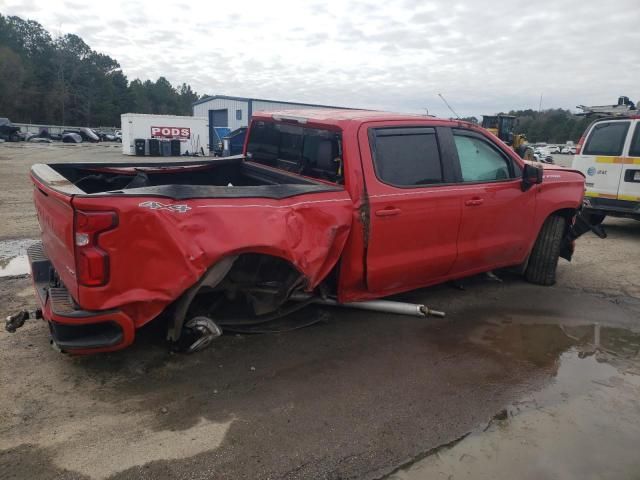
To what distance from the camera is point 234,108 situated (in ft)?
112

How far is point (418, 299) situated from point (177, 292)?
274 cm

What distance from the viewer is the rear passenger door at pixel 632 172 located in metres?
8.13

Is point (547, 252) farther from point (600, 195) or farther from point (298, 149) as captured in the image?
point (600, 195)

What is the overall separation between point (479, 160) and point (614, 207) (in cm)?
492

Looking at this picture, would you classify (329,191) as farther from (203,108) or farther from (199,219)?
(203,108)

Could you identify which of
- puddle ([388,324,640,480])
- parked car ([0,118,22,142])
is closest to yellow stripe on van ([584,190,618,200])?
puddle ([388,324,640,480])

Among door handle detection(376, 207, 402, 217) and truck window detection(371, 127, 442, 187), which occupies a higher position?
truck window detection(371, 127, 442, 187)

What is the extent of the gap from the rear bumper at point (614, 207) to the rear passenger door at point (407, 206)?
490 centimetres

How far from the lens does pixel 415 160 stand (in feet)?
14.3

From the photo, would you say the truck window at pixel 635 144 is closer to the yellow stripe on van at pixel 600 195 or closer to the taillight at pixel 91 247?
the yellow stripe on van at pixel 600 195

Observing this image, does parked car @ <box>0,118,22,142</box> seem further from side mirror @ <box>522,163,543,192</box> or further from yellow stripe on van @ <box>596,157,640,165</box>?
side mirror @ <box>522,163,543,192</box>

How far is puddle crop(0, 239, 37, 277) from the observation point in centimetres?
553

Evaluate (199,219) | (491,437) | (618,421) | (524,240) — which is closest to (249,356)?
(199,219)

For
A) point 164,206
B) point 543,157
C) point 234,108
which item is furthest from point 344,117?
point 234,108
